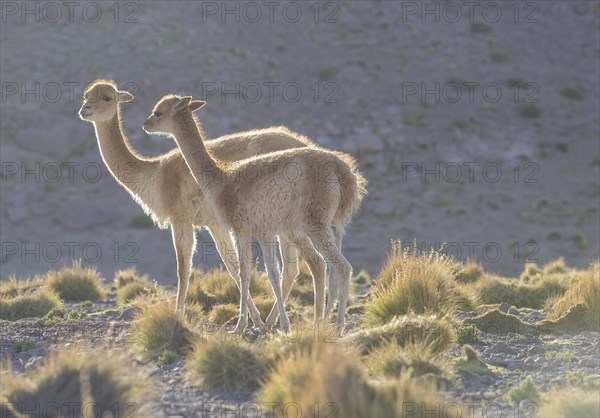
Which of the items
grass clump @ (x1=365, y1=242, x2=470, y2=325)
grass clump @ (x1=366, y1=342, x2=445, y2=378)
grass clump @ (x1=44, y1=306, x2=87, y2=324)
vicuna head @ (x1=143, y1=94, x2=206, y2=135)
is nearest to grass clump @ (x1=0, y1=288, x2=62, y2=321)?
grass clump @ (x1=44, y1=306, x2=87, y2=324)

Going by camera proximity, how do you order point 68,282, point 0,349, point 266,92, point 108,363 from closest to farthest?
point 108,363 → point 0,349 → point 68,282 → point 266,92

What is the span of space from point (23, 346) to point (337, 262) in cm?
336

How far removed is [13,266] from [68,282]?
39.3 ft

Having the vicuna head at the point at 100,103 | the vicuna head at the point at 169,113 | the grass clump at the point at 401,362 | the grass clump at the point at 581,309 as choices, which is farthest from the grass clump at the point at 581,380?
the vicuna head at the point at 100,103

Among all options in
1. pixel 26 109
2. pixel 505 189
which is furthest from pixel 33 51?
pixel 505 189

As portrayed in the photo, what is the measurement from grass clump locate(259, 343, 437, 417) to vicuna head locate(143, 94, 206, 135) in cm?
431

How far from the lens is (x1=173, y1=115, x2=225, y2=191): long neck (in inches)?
403

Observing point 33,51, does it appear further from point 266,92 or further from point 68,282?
point 68,282

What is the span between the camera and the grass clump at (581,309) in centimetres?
1094

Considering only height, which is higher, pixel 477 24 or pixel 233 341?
pixel 477 24

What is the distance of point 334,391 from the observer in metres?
6.55

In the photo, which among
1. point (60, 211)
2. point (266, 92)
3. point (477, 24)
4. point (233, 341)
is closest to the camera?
point (233, 341)

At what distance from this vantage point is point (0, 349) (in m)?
9.92

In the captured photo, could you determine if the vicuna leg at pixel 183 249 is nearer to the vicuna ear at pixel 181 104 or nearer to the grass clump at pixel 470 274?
the vicuna ear at pixel 181 104
